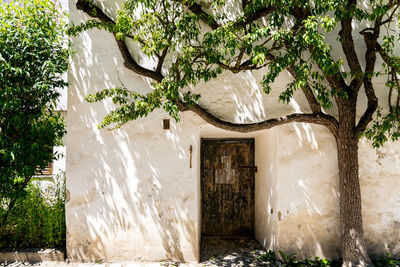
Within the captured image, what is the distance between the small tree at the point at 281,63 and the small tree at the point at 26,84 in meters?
0.57

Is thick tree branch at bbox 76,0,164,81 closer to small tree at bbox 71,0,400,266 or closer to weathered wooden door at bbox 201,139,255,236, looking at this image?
small tree at bbox 71,0,400,266

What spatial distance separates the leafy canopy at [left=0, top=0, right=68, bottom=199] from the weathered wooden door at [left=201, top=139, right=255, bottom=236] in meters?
2.96

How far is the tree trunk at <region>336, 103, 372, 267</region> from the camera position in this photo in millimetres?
4391

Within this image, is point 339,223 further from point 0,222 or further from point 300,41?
point 0,222

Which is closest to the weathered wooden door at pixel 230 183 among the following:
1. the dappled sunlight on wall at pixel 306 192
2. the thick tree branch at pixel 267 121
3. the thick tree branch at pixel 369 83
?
the dappled sunlight on wall at pixel 306 192

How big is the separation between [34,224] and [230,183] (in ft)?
11.8

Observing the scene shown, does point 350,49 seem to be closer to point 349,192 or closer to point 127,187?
point 349,192

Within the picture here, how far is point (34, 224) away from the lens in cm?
507

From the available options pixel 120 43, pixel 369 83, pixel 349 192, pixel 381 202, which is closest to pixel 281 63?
pixel 369 83

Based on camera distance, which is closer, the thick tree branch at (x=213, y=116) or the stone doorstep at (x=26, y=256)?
the thick tree branch at (x=213, y=116)

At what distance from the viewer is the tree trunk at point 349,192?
4.39 metres

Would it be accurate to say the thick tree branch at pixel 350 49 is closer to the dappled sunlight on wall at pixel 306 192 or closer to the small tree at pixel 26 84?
the dappled sunlight on wall at pixel 306 192

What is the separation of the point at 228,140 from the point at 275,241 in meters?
2.20

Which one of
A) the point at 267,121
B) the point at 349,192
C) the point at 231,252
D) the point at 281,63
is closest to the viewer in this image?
the point at 281,63
